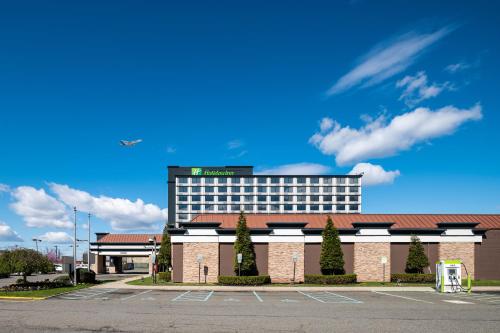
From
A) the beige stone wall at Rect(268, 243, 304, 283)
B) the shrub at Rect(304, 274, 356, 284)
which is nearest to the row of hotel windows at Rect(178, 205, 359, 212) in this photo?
the beige stone wall at Rect(268, 243, 304, 283)

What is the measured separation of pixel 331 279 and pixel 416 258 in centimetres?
941

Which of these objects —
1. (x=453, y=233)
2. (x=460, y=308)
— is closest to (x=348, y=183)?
(x=453, y=233)

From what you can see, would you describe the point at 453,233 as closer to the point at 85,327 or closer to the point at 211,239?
the point at 211,239

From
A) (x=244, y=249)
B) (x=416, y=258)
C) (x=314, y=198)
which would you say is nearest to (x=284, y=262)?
(x=244, y=249)

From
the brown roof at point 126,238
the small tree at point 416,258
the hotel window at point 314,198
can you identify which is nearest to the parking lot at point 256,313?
the small tree at point 416,258

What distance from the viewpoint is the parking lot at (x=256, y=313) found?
54.1ft

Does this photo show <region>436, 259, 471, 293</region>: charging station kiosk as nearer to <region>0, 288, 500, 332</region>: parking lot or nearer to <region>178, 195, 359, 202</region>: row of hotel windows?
<region>0, 288, 500, 332</region>: parking lot

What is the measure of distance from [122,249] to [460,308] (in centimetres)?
6535

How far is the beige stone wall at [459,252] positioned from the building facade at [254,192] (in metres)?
85.0

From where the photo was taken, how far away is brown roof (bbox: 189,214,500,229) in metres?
45.2

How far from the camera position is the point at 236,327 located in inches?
645

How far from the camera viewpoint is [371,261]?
41.1m

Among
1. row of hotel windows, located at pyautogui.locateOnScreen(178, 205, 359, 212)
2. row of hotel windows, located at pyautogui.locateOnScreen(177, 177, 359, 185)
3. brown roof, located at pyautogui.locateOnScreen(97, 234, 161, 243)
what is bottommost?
brown roof, located at pyautogui.locateOnScreen(97, 234, 161, 243)

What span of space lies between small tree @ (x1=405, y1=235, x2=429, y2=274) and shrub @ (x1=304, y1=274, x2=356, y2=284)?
6625mm
